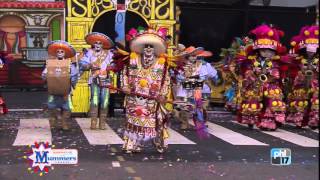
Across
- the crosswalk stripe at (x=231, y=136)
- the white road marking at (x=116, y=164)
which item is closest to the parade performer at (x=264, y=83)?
the crosswalk stripe at (x=231, y=136)

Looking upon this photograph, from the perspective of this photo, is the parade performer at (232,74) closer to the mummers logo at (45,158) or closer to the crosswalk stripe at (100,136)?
the crosswalk stripe at (100,136)

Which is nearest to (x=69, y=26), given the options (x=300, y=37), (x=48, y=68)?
(x=48, y=68)

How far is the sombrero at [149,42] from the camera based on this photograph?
8492mm

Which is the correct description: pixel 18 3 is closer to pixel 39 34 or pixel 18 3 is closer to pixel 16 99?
pixel 39 34

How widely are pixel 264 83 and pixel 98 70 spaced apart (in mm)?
3420

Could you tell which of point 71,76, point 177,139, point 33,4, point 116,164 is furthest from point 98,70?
point 33,4

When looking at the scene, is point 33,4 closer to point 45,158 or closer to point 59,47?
point 59,47

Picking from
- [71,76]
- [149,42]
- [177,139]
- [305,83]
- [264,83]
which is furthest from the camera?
[305,83]

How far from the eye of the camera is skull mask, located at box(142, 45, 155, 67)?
27.9 ft

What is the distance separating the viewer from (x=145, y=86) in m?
8.49

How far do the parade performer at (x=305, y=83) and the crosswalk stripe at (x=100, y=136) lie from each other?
412 cm

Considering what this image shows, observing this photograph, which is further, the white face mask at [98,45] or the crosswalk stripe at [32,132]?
the white face mask at [98,45]

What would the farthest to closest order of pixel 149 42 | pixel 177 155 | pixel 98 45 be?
pixel 98 45, pixel 177 155, pixel 149 42

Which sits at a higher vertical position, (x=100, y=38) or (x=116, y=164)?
(x=100, y=38)
